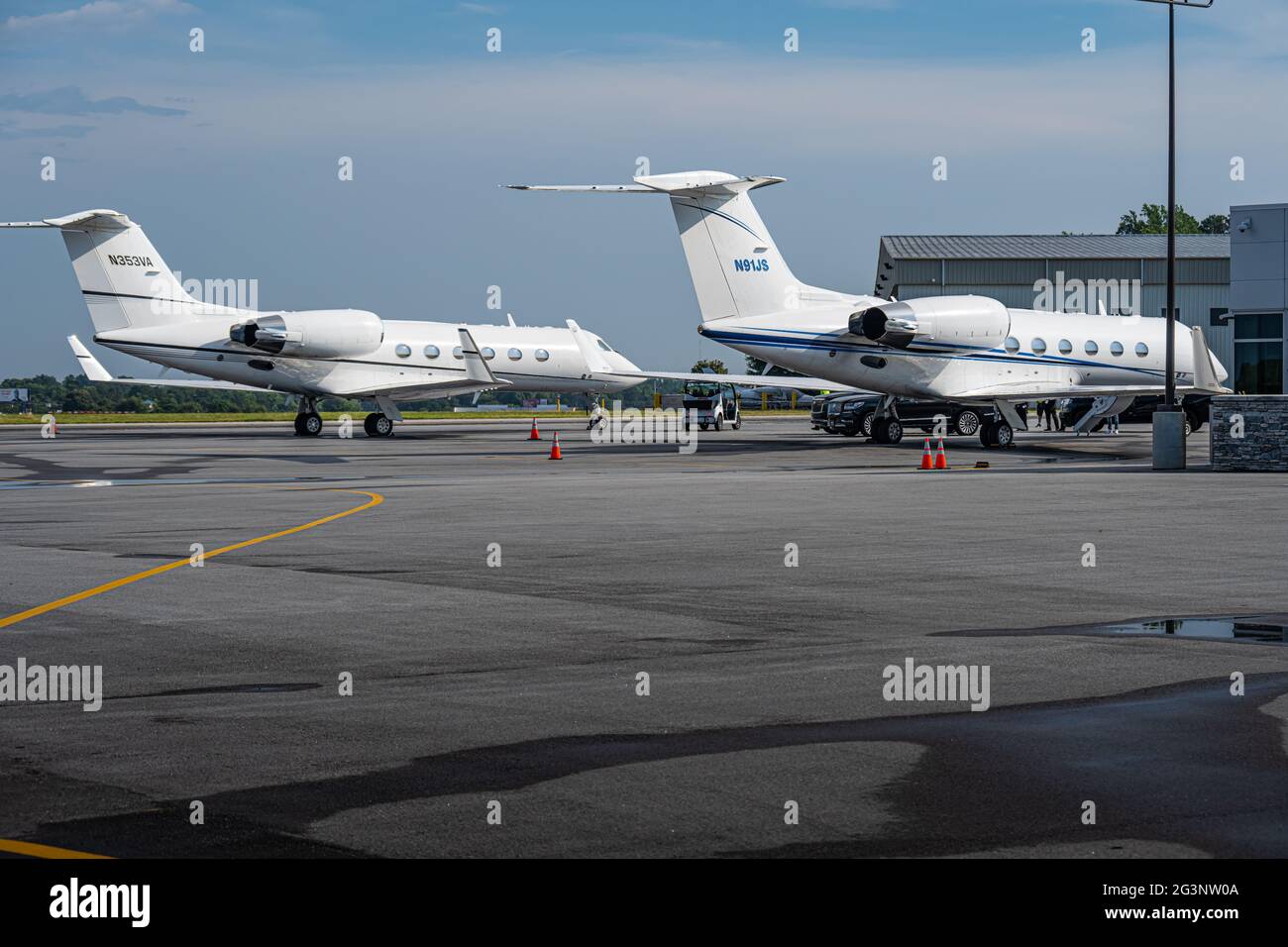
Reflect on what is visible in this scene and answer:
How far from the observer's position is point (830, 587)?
1439cm

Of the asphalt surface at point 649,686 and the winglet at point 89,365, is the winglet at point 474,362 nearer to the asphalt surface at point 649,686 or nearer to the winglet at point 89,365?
the winglet at point 89,365

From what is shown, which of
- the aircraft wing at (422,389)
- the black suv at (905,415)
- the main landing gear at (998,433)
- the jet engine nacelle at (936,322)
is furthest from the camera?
the aircraft wing at (422,389)

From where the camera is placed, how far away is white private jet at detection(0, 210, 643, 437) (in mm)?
52688

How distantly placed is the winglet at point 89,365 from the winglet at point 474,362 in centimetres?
1674

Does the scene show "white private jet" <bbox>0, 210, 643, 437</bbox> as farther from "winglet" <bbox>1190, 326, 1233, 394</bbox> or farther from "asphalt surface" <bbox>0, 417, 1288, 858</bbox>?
"asphalt surface" <bbox>0, 417, 1288, 858</bbox>

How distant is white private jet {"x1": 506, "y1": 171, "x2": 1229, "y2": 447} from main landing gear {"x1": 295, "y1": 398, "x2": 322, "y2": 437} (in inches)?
677

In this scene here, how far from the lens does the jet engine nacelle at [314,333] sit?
172 feet

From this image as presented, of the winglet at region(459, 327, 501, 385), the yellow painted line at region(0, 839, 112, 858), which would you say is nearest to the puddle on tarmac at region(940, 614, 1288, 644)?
the yellow painted line at region(0, 839, 112, 858)

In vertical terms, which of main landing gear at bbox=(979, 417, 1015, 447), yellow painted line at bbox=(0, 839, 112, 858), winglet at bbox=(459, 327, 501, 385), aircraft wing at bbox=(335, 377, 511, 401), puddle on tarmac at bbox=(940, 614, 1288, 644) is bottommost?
puddle on tarmac at bbox=(940, 614, 1288, 644)

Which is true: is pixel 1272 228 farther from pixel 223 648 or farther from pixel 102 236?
pixel 223 648

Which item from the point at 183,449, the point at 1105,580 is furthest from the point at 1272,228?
the point at 1105,580

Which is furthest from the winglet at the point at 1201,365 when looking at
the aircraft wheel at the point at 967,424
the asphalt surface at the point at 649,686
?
the asphalt surface at the point at 649,686

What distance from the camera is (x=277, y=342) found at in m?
A: 52.7
